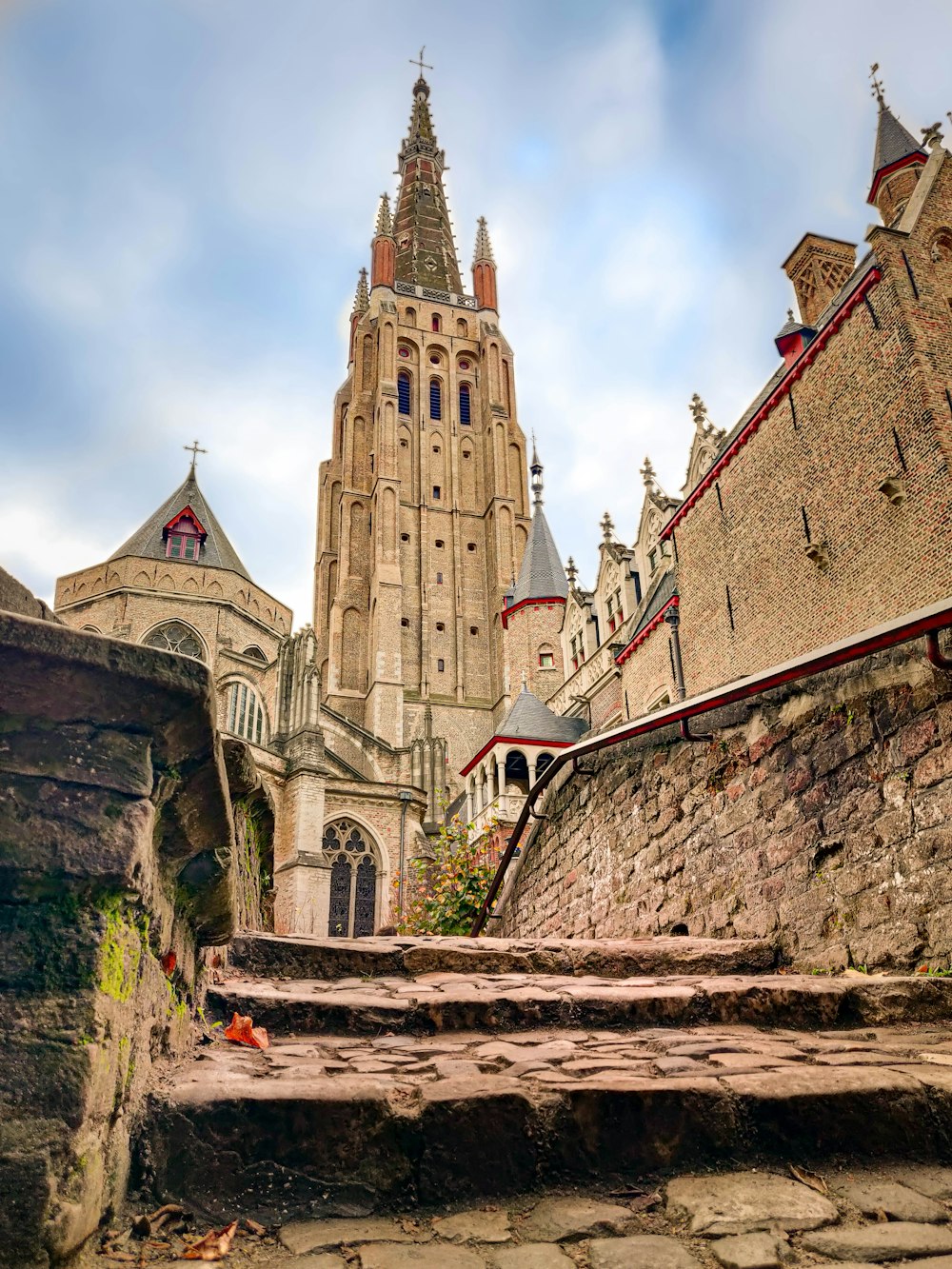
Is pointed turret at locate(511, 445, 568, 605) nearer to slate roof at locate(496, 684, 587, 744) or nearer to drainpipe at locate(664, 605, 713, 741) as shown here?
slate roof at locate(496, 684, 587, 744)

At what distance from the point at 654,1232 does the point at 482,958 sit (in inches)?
106

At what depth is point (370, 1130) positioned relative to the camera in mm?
2076

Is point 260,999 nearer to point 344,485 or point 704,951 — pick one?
point 704,951

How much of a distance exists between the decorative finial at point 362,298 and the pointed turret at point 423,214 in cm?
244

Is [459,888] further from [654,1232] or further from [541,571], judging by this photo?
[541,571]

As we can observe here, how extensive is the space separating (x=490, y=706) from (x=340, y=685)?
7829 millimetres

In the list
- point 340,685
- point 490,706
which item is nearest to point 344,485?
point 340,685

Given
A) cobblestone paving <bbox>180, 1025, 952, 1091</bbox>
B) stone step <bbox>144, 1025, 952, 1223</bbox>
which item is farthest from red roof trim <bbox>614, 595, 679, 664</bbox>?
stone step <bbox>144, 1025, 952, 1223</bbox>

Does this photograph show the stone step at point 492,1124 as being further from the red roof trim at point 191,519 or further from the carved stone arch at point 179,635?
the red roof trim at point 191,519

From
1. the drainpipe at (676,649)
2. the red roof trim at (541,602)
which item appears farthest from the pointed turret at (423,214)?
the drainpipe at (676,649)

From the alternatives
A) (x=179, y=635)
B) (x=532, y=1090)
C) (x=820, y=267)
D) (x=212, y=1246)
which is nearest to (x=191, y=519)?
(x=179, y=635)

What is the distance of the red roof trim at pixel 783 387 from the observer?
11.8m

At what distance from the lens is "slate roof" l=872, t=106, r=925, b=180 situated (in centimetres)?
1643

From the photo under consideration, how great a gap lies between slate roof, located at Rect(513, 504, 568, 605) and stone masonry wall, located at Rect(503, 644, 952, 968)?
30779 mm
